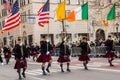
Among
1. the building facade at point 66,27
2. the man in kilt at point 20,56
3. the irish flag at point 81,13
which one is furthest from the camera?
the building facade at point 66,27

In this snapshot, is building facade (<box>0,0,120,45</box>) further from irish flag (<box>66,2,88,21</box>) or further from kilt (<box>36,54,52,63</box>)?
kilt (<box>36,54,52,63</box>)

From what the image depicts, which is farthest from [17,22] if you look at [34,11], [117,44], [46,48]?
[34,11]

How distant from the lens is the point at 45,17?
27.2 m

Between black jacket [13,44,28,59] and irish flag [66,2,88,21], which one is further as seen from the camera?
irish flag [66,2,88,21]

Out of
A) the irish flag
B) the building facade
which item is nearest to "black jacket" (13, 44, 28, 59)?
the irish flag

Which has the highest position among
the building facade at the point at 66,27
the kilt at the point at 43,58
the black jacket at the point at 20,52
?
the building facade at the point at 66,27

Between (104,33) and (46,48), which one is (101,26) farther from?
(46,48)

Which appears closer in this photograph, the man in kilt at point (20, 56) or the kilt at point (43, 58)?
the man in kilt at point (20, 56)

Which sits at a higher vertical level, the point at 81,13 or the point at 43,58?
the point at 81,13

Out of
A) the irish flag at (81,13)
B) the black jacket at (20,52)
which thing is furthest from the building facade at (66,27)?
the black jacket at (20,52)

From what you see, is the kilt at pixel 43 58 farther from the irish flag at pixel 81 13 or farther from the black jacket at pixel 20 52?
the irish flag at pixel 81 13

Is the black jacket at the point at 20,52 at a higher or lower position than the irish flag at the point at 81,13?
lower

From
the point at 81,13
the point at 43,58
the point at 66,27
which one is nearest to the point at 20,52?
the point at 43,58

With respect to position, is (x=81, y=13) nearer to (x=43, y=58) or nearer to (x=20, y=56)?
A: (x=43, y=58)
